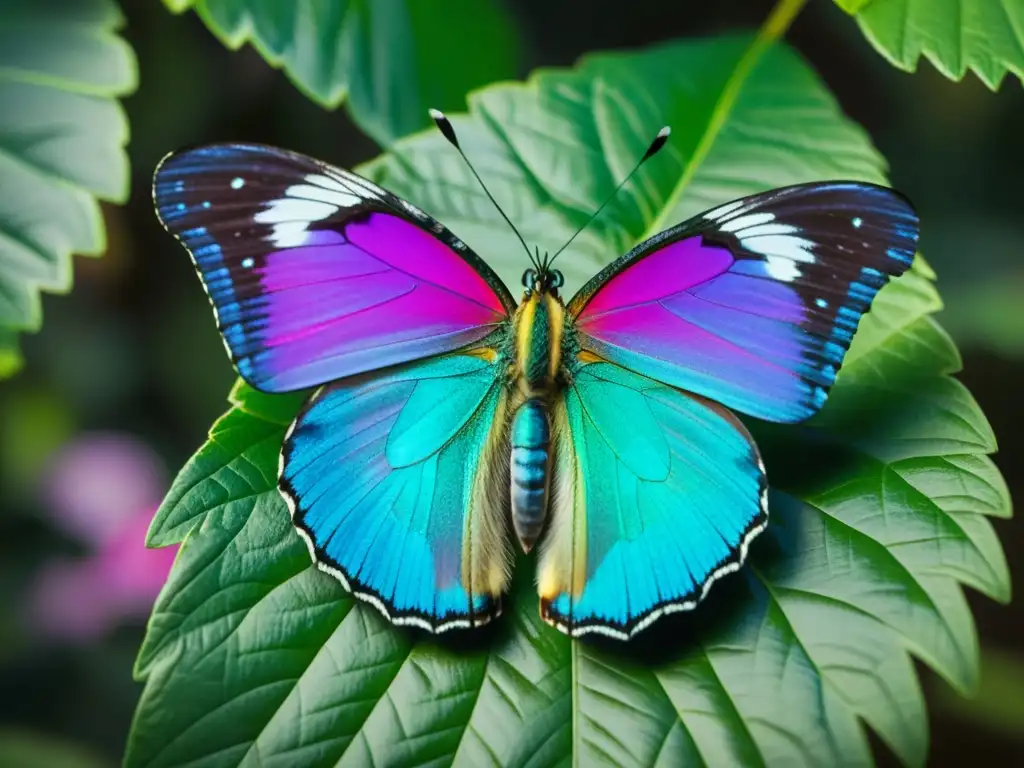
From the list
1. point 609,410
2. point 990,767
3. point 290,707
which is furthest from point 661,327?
point 990,767

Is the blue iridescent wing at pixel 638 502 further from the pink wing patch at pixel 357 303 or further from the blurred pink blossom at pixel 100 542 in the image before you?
the blurred pink blossom at pixel 100 542

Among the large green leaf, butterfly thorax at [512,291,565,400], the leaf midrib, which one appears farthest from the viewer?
the leaf midrib

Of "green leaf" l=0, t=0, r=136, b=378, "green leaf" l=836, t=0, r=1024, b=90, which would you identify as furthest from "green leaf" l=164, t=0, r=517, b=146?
"green leaf" l=836, t=0, r=1024, b=90

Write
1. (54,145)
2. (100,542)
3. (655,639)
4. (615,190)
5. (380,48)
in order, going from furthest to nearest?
(100,542), (380,48), (615,190), (54,145), (655,639)

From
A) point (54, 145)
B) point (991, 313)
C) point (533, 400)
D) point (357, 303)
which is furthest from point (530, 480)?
point (991, 313)

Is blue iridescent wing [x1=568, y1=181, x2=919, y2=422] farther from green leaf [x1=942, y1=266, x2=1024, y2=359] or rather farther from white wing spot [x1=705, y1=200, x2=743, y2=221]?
green leaf [x1=942, y1=266, x2=1024, y2=359]

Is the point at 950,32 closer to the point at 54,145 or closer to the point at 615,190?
the point at 615,190

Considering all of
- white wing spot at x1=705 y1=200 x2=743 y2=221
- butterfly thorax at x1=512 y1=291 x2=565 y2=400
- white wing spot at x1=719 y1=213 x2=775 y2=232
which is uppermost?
white wing spot at x1=705 y1=200 x2=743 y2=221
